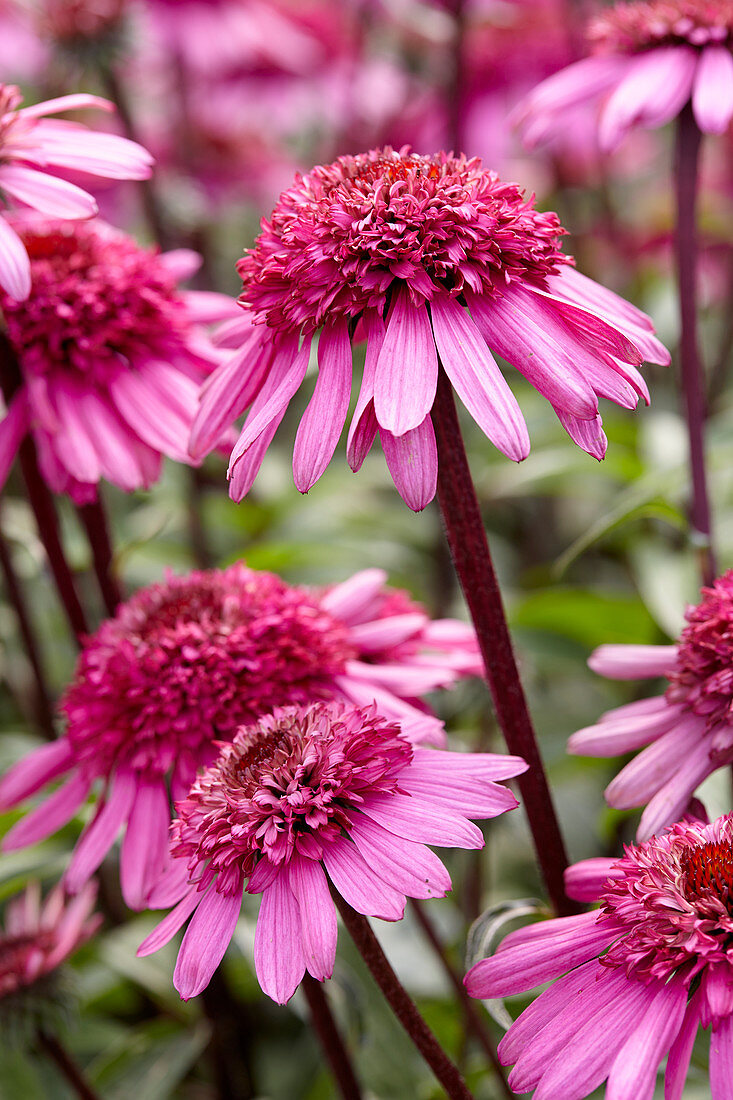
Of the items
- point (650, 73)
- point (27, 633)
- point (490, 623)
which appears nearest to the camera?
point (490, 623)

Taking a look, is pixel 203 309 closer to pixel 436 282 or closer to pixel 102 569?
pixel 102 569

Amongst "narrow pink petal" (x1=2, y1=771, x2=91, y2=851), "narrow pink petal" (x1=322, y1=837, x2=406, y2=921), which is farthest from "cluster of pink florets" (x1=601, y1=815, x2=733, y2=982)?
"narrow pink petal" (x1=2, y1=771, x2=91, y2=851)

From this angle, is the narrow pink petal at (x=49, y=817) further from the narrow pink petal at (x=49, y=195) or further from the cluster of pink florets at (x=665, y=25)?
the cluster of pink florets at (x=665, y=25)

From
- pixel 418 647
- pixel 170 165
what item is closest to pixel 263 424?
pixel 418 647

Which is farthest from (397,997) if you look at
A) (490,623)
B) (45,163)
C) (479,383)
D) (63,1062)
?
(45,163)

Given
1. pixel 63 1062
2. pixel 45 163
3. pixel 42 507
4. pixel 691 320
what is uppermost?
pixel 45 163

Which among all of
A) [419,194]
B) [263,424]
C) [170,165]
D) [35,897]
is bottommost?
[35,897]

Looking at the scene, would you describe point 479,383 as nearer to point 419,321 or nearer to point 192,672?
point 419,321

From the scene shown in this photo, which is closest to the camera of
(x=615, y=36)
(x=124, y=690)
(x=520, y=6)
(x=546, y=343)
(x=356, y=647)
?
(x=546, y=343)
